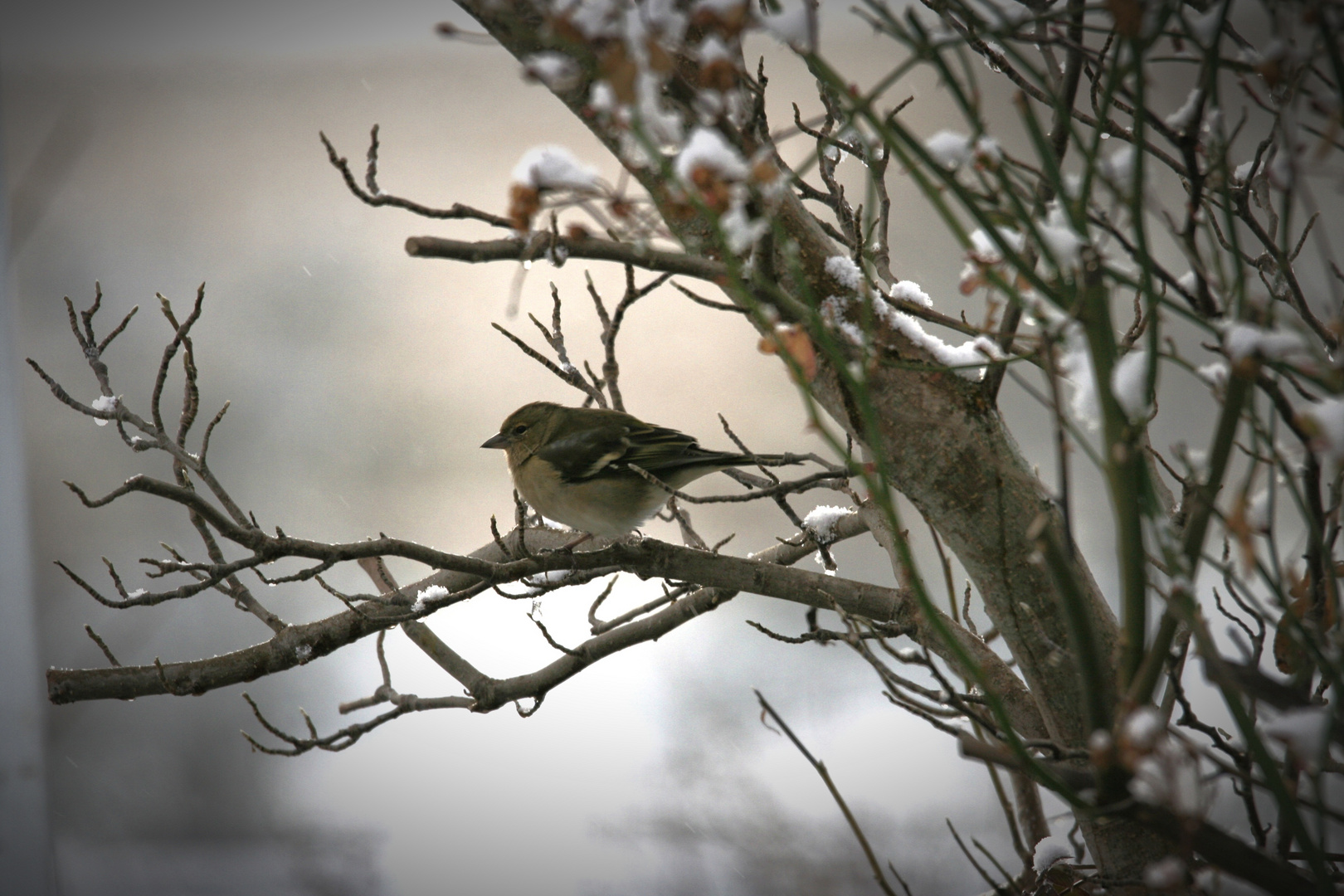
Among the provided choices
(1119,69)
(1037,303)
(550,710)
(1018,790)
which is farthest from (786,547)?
(550,710)

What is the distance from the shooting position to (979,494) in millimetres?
887

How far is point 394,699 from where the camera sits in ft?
3.42

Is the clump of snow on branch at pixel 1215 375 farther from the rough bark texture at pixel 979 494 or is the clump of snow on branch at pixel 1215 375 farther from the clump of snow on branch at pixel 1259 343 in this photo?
the rough bark texture at pixel 979 494

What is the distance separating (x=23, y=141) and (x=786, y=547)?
2405 mm

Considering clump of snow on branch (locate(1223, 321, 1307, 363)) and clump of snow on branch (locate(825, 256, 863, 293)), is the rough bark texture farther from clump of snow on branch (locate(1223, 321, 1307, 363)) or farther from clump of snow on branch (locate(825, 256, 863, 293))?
clump of snow on branch (locate(1223, 321, 1307, 363))

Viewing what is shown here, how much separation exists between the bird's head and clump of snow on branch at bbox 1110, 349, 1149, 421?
57.6 inches

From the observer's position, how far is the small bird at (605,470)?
5.35ft

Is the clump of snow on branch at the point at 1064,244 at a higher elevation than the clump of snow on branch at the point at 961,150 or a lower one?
lower

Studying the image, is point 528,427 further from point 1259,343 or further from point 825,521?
point 1259,343

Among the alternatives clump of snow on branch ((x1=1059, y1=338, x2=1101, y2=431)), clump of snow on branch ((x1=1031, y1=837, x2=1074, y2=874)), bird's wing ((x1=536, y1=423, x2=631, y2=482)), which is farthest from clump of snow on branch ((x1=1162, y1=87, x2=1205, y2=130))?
bird's wing ((x1=536, y1=423, x2=631, y2=482))

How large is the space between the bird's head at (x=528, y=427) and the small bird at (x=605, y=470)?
0.08 feet

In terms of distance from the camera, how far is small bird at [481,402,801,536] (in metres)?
1.63

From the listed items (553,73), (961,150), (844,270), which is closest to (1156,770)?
(961,150)

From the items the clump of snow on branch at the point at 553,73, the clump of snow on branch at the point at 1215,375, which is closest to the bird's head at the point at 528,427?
the clump of snow on branch at the point at 553,73
